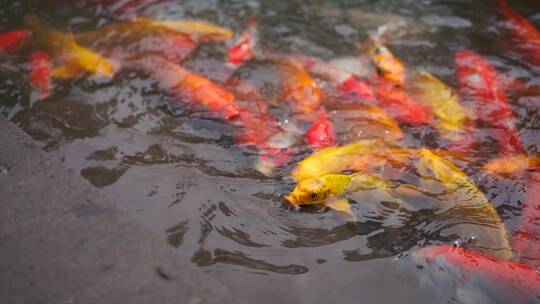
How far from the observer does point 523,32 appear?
5.23 meters

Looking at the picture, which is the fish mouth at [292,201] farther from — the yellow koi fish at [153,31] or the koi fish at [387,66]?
the yellow koi fish at [153,31]

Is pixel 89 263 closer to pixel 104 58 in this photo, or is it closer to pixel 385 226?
pixel 385 226

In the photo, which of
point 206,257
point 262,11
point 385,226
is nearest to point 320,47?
point 262,11

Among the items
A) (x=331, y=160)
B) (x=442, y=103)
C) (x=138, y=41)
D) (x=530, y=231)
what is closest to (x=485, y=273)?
(x=530, y=231)

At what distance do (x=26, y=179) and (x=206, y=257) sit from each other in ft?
4.59

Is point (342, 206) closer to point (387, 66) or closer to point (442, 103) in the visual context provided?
point (442, 103)

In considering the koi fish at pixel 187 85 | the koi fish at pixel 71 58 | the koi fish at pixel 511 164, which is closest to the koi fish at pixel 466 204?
the koi fish at pixel 511 164

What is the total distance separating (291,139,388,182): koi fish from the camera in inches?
142

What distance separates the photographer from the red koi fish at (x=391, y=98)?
4.29 metres

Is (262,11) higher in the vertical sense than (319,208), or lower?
higher

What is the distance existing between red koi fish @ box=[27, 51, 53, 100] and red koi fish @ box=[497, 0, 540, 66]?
4.87 meters

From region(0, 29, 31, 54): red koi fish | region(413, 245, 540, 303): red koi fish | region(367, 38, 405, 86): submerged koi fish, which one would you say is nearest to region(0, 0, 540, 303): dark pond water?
region(413, 245, 540, 303): red koi fish

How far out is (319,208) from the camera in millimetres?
3383

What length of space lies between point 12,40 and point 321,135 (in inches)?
136
